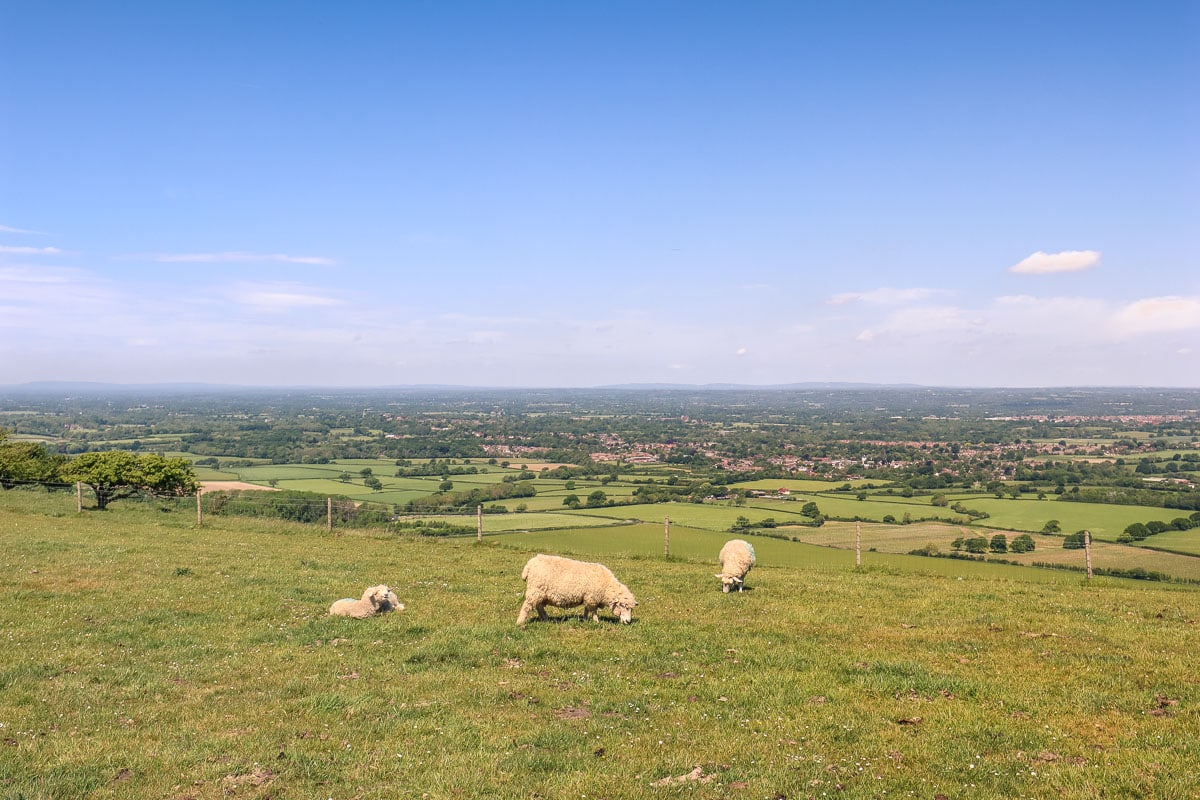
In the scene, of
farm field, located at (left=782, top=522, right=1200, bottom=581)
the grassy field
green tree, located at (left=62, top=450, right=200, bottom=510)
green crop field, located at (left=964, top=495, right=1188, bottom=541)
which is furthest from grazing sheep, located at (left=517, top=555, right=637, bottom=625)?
green crop field, located at (left=964, top=495, right=1188, bottom=541)

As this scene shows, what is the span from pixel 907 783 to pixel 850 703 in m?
2.46

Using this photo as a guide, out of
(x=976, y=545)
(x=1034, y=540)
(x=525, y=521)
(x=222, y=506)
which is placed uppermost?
(x=222, y=506)

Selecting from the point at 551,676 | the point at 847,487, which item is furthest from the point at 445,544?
the point at 847,487

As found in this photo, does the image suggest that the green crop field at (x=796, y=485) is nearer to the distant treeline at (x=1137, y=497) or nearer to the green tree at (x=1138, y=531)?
the distant treeline at (x=1137, y=497)

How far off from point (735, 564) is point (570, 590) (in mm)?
6347

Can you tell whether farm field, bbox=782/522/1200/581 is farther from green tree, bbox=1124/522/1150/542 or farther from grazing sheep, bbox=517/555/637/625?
grazing sheep, bbox=517/555/637/625

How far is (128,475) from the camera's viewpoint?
39.5m

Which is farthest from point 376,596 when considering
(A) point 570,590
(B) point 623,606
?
(B) point 623,606

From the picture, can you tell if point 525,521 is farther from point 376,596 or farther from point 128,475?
point 376,596

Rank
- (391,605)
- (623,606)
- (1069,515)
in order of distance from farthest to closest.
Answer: (1069,515) < (391,605) < (623,606)

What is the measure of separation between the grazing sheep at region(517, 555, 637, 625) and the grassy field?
62cm

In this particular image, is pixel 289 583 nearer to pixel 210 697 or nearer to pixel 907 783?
pixel 210 697

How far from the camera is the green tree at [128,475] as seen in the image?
38.8 m

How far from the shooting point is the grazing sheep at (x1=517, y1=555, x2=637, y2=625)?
15070 mm
